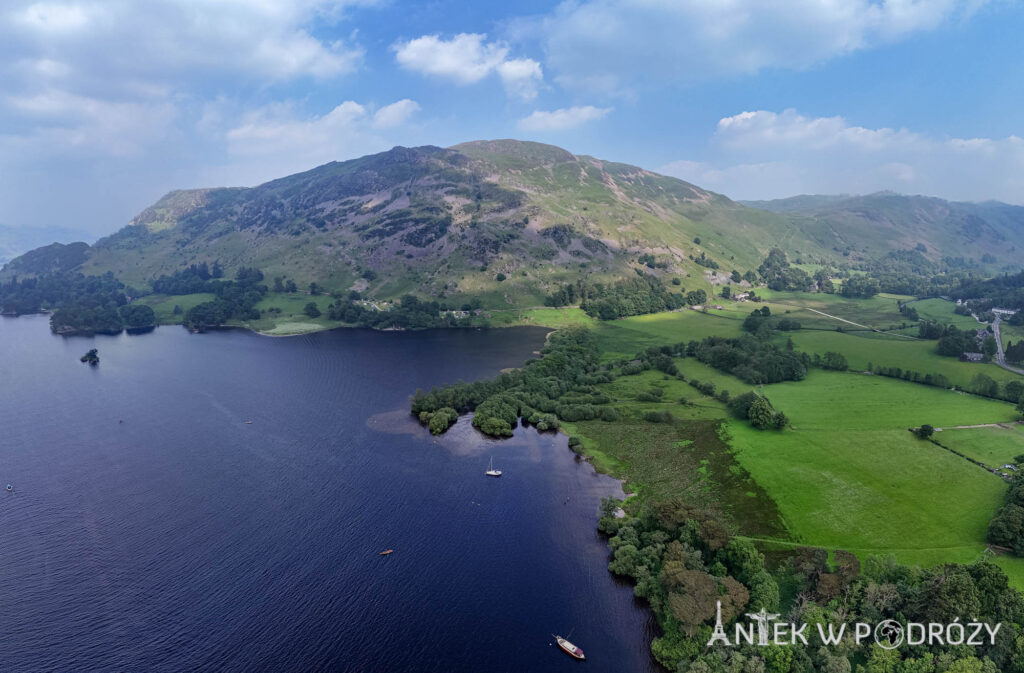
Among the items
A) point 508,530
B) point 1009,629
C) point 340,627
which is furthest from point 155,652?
point 1009,629

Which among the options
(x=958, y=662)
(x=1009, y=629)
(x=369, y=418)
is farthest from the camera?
(x=369, y=418)

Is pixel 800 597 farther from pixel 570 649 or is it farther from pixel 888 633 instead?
pixel 570 649

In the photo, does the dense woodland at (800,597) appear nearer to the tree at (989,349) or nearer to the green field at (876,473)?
the green field at (876,473)

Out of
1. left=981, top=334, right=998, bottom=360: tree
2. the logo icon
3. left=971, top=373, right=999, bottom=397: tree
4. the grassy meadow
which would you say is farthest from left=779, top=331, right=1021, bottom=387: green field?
the logo icon

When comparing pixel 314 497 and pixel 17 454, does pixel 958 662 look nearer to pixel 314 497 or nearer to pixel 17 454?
pixel 314 497

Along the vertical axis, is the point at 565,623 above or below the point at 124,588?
below

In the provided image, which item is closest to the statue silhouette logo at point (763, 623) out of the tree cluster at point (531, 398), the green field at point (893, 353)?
the tree cluster at point (531, 398)
